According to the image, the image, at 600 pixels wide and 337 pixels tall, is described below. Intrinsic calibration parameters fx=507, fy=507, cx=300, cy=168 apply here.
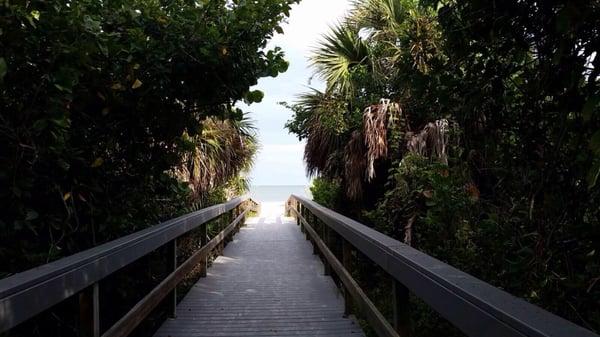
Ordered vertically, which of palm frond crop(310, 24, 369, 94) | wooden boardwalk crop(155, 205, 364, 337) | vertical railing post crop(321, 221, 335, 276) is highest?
palm frond crop(310, 24, 369, 94)

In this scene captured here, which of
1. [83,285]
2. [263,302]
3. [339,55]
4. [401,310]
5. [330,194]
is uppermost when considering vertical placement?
[339,55]

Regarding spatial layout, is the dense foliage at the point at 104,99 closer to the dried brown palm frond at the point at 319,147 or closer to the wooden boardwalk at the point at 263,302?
the wooden boardwalk at the point at 263,302

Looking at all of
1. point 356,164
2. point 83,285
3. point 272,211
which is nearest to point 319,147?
point 356,164

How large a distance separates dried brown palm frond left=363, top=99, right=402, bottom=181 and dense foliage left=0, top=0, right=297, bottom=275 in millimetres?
3320

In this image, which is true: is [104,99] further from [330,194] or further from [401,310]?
[330,194]

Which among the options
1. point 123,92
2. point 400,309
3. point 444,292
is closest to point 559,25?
point 444,292

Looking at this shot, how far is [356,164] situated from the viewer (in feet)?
24.3

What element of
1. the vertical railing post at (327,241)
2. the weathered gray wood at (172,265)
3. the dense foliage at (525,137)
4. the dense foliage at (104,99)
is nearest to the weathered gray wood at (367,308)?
the dense foliage at (525,137)

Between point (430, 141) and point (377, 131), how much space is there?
2.54 feet

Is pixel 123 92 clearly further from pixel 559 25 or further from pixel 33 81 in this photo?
pixel 559 25

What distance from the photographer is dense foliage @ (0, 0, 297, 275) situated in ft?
8.55

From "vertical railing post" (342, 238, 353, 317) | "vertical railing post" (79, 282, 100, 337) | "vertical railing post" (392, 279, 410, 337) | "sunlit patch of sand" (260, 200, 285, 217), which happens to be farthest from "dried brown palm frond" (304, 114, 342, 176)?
"sunlit patch of sand" (260, 200, 285, 217)

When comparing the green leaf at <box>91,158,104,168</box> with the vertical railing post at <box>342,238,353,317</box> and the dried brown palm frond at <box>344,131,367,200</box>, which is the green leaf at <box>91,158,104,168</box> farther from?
the dried brown palm frond at <box>344,131,367,200</box>

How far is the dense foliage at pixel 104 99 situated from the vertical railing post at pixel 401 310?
1830 mm
